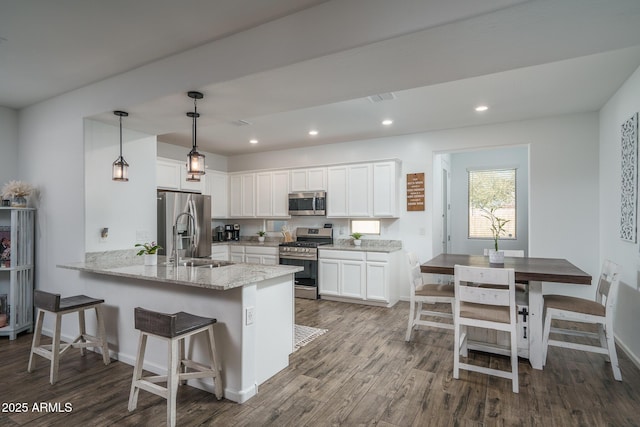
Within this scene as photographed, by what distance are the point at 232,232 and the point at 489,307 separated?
5.16 m

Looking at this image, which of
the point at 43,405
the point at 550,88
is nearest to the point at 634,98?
the point at 550,88

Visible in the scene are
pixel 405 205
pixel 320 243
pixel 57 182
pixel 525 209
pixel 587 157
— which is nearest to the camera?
pixel 57 182

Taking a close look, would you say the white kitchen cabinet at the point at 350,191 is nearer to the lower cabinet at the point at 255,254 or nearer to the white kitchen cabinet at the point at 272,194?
the white kitchen cabinet at the point at 272,194

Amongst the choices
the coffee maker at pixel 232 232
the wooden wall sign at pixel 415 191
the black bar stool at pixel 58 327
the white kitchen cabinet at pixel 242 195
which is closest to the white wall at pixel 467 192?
the wooden wall sign at pixel 415 191

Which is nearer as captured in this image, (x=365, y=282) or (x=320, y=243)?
(x=365, y=282)

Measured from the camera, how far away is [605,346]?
2.94 meters

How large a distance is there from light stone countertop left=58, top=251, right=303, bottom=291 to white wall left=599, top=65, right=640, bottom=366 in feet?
10.2

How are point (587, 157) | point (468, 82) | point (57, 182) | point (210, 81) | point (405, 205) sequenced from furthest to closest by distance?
point (405, 205)
point (587, 157)
point (57, 182)
point (468, 82)
point (210, 81)

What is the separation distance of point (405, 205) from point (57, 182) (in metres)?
4.60

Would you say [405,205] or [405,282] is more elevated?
[405,205]

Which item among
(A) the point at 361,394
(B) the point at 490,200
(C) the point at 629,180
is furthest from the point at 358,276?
(B) the point at 490,200

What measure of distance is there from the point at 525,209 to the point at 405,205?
108 inches

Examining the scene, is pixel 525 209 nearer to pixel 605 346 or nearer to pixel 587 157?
pixel 587 157

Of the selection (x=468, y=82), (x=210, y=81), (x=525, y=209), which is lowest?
(x=525, y=209)
